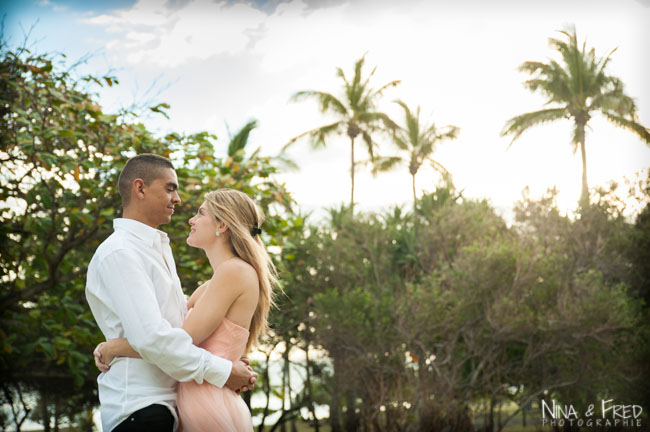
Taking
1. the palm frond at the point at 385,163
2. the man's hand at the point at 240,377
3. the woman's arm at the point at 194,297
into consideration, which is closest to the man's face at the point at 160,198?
the woman's arm at the point at 194,297

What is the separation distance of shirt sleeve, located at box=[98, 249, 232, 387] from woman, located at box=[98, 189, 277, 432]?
145 millimetres

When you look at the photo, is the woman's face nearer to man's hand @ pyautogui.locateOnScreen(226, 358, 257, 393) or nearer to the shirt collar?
the shirt collar

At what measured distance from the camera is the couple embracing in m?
2.45

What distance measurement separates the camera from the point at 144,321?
7.87ft

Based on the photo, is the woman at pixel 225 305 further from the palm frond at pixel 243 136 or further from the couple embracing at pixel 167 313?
the palm frond at pixel 243 136

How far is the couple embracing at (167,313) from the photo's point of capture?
2447 mm

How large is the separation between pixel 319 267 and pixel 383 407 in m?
4.54

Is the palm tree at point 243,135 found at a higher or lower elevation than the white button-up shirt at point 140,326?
higher

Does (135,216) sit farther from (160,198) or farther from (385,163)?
(385,163)

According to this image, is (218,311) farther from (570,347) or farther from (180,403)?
(570,347)

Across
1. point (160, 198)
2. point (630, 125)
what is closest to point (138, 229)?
point (160, 198)

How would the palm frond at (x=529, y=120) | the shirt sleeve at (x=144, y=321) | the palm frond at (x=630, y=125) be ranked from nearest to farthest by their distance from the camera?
the shirt sleeve at (x=144, y=321)
the palm frond at (x=630, y=125)
the palm frond at (x=529, y=120)

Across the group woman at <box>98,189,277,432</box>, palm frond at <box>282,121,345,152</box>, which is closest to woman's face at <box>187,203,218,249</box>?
woman at <box>98,189,277,432</box>

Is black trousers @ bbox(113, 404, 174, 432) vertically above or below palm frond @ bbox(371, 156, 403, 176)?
below
